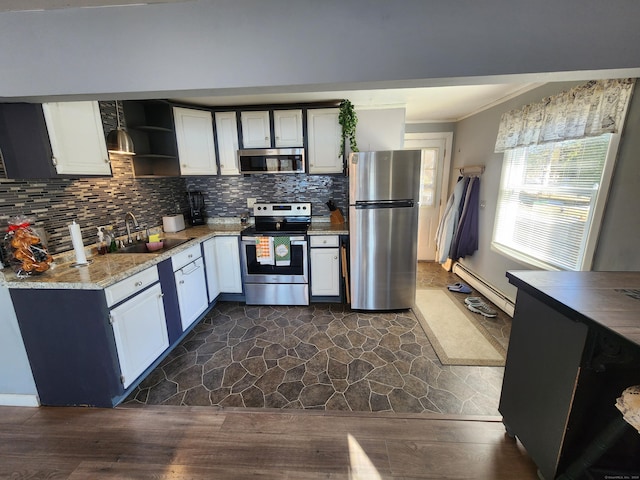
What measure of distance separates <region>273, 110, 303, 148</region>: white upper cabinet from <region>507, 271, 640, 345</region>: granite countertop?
254cm

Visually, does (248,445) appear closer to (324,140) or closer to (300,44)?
(300,44)

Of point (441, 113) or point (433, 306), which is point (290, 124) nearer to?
point (441, 113)

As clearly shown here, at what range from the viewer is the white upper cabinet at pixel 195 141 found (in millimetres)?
2914

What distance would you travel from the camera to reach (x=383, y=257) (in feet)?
9.26

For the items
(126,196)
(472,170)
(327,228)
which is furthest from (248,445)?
(472,170)

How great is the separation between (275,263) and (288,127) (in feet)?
5.29

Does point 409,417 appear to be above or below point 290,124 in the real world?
below

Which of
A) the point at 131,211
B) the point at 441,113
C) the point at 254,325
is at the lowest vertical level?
the point at 254,325

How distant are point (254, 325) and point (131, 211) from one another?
1.73 m

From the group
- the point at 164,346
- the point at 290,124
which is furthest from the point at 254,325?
the point at 290,124

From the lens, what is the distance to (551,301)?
1.14 m

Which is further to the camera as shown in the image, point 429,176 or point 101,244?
point 429,176

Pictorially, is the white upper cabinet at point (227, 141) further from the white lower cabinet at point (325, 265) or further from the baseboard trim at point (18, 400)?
the baseboard trim at point (18, 400)

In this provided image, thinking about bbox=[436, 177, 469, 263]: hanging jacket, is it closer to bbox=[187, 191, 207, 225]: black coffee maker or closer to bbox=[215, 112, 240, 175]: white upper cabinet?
bbox=[215, 112, 240, 175]: white upper cabinet
